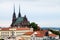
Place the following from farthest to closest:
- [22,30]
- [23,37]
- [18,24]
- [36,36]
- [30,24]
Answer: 1. [18,24]
2. [30,24]
3. [22,30]
4. [23,37]
5. [36,36]

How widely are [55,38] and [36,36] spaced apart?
16.1ft

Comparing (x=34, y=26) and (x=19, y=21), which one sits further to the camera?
(x=19, y=21)

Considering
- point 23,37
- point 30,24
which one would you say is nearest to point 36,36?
point 23,37

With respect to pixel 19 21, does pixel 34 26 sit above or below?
below

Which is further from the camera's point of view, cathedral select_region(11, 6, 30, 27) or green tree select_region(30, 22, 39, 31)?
cathedral select_region(11, 6, 30, 27)

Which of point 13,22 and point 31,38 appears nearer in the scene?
point 31,38

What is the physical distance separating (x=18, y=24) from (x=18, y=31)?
17.9m

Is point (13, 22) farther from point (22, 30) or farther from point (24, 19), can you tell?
point (22, 30)

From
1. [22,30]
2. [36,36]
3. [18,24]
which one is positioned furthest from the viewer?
[18,24]

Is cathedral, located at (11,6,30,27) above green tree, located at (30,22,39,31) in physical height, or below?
above

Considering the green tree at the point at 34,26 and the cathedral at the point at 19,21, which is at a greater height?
the cathedral at the point at 19,21

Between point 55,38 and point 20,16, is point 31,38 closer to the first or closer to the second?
point 55,38

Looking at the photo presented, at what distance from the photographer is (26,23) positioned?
116 m

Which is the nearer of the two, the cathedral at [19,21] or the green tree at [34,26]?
the green tree at [34,26]
